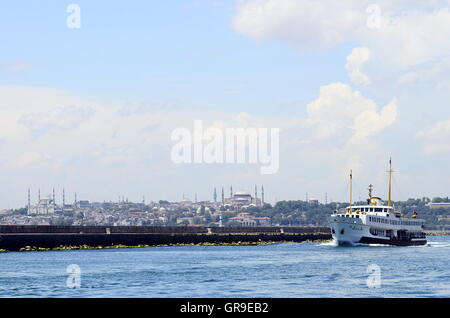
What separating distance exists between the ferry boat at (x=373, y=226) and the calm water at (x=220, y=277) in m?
34.0

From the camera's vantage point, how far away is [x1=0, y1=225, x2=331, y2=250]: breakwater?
318ft

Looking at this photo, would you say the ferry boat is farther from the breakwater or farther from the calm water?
the calm water

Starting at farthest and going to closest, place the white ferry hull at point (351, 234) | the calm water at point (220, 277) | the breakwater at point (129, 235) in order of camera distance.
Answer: the white ferry hull at point (351, 234)
the breakwater at point (129, 235)
the calm water at point (220, 277)

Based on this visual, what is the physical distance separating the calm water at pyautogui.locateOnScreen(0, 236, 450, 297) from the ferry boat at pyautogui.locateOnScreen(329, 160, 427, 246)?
3400cm

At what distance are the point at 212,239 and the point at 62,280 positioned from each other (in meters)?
75.2

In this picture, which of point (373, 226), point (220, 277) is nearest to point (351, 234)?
point (373, 226)

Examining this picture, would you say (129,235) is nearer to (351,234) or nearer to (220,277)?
(351,234)

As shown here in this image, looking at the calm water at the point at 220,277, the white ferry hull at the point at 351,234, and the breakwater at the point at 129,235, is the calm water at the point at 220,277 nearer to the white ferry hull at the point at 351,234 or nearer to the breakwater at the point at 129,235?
the breakwater at the point at 129,235

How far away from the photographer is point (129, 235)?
112438 mm

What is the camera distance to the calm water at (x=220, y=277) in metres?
46.5

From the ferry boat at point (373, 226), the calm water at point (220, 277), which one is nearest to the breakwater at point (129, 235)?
the calm water at point (220, 277)

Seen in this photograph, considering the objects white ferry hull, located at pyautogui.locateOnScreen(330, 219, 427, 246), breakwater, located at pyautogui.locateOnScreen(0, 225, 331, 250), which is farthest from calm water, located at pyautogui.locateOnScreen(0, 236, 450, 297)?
white ferry hull, located at pyautogui.locateOnScreen(330, 219, 427, 246)
